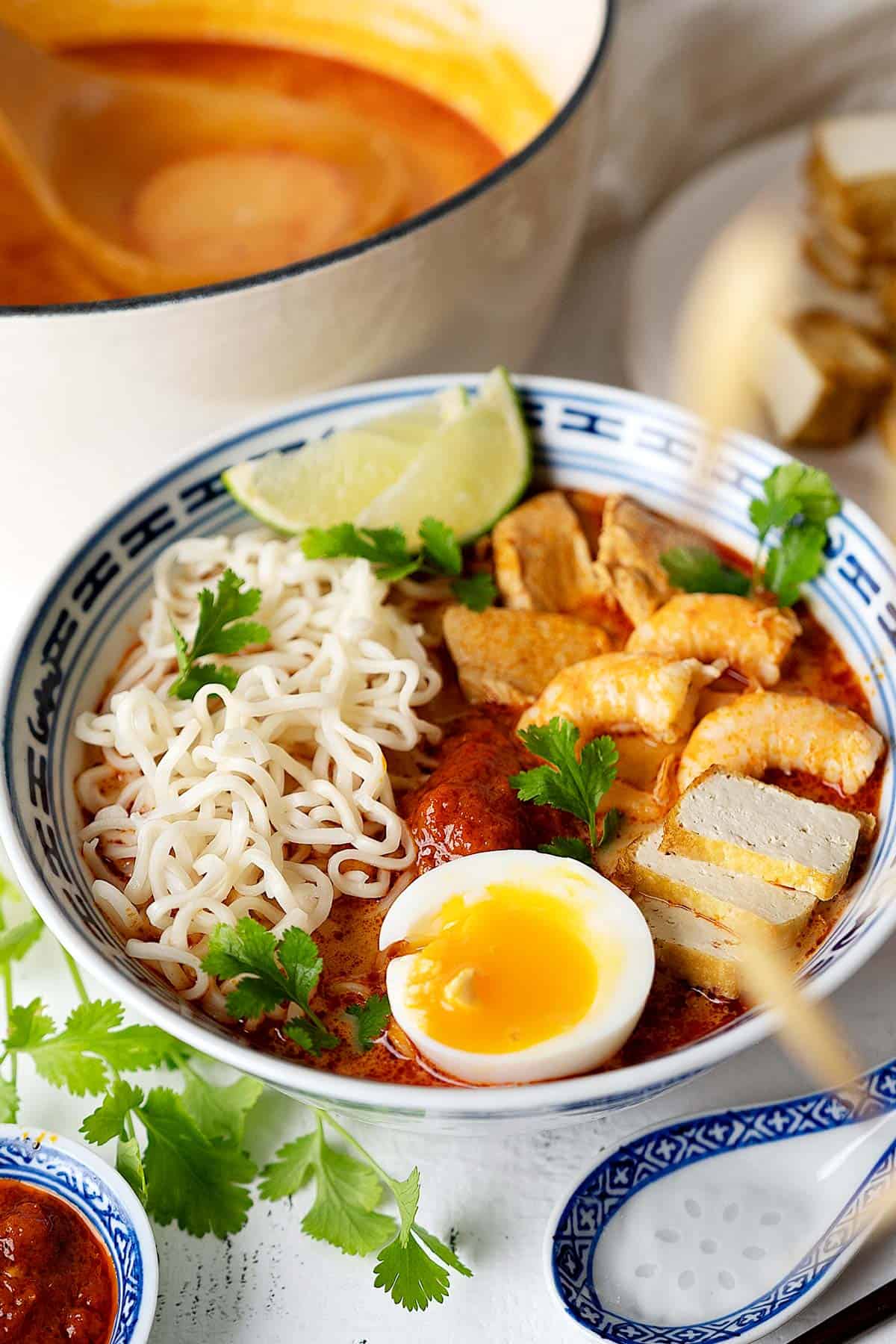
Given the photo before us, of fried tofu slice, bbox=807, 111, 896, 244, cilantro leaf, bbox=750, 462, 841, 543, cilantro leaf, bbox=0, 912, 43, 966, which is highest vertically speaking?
fried tofu slice, bbox=807, 111, 896, 244

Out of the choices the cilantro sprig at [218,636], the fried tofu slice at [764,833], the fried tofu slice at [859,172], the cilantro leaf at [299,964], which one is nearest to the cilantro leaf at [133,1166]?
the cilantro leaf at [299,964]

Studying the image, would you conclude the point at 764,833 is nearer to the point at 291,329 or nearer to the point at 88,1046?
the point at 88,1046

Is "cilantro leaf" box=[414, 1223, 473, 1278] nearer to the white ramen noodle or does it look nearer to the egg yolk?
the egg yolk

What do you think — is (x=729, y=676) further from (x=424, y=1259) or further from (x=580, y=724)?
(x=424, y=1259)

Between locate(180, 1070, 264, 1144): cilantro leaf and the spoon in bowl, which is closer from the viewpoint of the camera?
locate(180, 1070, 264, 1144): cilantro leaf

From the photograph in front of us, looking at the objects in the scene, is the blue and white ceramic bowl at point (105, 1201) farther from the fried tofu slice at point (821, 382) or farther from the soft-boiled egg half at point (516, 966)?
the fried tofu slice at point (821, 382)

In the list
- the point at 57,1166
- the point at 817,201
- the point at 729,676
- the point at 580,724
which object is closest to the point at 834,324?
the point at 817,201

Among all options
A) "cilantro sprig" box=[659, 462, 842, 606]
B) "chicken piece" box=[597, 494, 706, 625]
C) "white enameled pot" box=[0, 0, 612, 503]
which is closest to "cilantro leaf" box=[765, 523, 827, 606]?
"cilantro sprig" box=[659, 462, 842, 606]

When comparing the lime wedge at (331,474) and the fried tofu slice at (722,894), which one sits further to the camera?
the lime wedge at (331,474)
